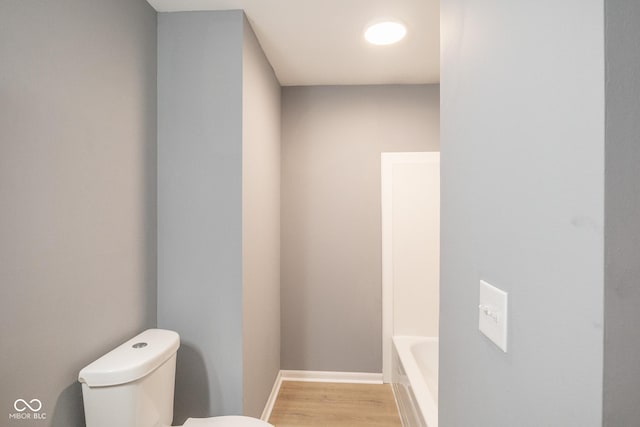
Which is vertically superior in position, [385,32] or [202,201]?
[385,32]

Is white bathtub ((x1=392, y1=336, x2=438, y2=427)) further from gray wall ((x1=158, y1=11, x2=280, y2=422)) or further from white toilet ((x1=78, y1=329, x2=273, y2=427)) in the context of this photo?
white toilet ((x1=78, y1=329, x2=273, y2=427))

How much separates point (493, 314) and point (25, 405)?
143cm

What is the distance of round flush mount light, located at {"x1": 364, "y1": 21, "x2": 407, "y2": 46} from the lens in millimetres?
1837

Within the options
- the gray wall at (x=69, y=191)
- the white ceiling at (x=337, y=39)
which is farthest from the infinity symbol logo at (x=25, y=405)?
the white ceiling at (x=337, y=39)

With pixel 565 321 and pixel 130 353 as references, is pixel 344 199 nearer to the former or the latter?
pixel 130 353

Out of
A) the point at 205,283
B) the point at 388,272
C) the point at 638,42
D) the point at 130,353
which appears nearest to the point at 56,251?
the point at 130,353

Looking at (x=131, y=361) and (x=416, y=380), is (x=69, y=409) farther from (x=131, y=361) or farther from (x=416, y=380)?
(x=416, y=380)

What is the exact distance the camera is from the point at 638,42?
1.35 ft

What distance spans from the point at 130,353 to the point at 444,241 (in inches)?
51.9

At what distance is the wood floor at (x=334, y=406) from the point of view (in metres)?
2.18

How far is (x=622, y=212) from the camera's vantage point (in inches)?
16.1


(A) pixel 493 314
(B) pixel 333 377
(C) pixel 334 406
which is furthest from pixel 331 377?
(A) pixel 493 314

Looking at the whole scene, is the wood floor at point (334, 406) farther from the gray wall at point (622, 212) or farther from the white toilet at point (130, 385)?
the gray wall at point (622, 212)

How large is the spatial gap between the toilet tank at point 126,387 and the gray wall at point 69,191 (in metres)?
0.10
